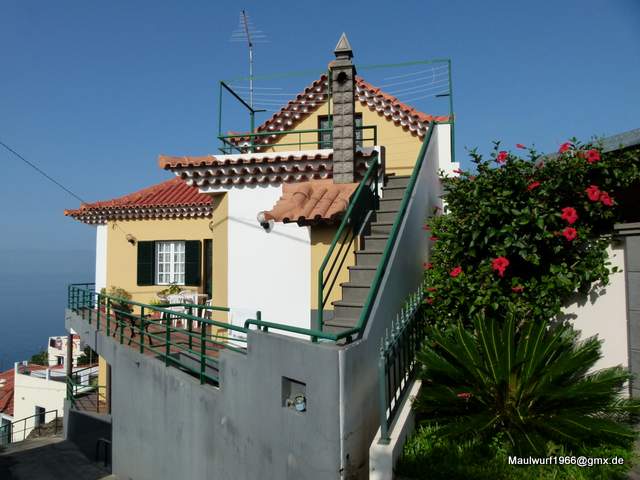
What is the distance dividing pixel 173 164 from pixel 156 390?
4477 millimetres

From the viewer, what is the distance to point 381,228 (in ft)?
25.4

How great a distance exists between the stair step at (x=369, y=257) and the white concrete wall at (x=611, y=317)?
2.82m

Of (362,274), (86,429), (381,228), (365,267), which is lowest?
(86,429)

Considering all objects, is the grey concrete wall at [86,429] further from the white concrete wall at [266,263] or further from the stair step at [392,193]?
the stair step at [392,193]

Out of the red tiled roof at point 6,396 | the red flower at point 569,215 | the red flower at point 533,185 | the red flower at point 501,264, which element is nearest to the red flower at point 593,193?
the red flower at point 569,215

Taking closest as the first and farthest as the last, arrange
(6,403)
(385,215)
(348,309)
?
(348,309) → (385,215) → (6,403)

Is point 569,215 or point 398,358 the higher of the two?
point 569,215

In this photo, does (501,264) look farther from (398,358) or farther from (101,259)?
(101,259)

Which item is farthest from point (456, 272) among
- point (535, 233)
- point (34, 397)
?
point (34, 397)

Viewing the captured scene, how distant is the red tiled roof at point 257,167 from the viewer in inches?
361

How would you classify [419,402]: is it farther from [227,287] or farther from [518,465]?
[227,287]

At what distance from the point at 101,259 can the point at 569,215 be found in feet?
48.7

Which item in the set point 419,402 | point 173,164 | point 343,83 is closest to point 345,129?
point 343,83

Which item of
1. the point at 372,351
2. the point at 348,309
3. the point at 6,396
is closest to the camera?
the point at 372,351
